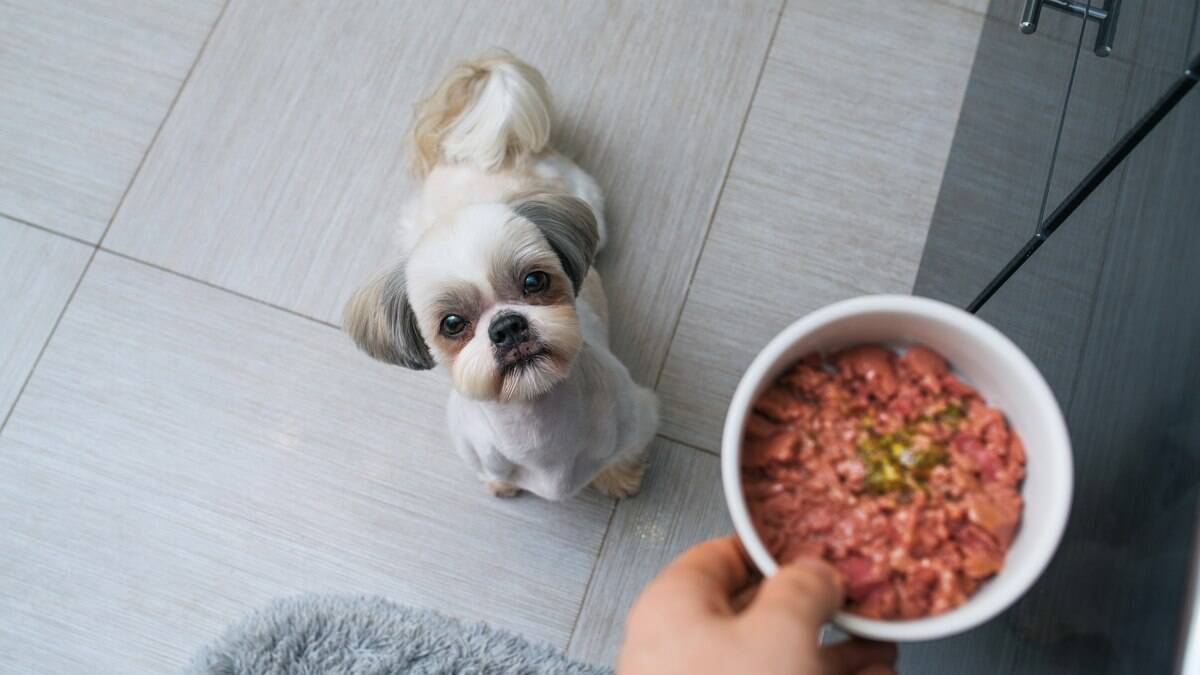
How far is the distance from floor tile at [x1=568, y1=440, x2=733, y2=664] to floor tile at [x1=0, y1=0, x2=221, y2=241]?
3.57 ft

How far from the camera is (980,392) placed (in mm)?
691

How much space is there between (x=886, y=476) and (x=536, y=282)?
482mm

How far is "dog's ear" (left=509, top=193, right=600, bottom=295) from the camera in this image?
1036 mm

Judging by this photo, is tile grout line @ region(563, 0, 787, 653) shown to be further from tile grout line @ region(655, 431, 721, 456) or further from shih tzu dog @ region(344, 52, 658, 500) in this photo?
shih tzu dog @ region(344, 52, 658, 500)

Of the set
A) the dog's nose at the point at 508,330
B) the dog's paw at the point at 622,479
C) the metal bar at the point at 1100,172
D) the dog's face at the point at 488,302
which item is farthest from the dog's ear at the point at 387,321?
the metal bar at the point at 1100,172

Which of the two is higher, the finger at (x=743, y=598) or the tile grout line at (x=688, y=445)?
the finger at (x=743, y=598)

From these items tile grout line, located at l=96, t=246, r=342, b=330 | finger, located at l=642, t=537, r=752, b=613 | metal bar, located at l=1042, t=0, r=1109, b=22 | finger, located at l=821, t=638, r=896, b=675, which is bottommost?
tile grout line, located at l=96, t=246, r=342, b=330

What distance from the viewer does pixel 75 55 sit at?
65.5 inches

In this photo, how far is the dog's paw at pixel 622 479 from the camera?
1.37 m

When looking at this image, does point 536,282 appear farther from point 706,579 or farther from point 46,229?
point 46,229

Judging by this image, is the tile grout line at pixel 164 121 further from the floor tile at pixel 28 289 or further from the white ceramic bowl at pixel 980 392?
the white ceramic bowl at pixel 980 392

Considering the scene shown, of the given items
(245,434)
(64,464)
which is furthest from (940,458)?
(64,464)

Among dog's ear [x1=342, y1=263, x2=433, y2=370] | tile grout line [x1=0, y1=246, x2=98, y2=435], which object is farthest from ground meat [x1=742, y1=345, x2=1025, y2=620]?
tile grout line [x1=0, y1=246, x2=98, y2=435]

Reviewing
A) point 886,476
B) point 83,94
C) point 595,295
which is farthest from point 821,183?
point 83,94
